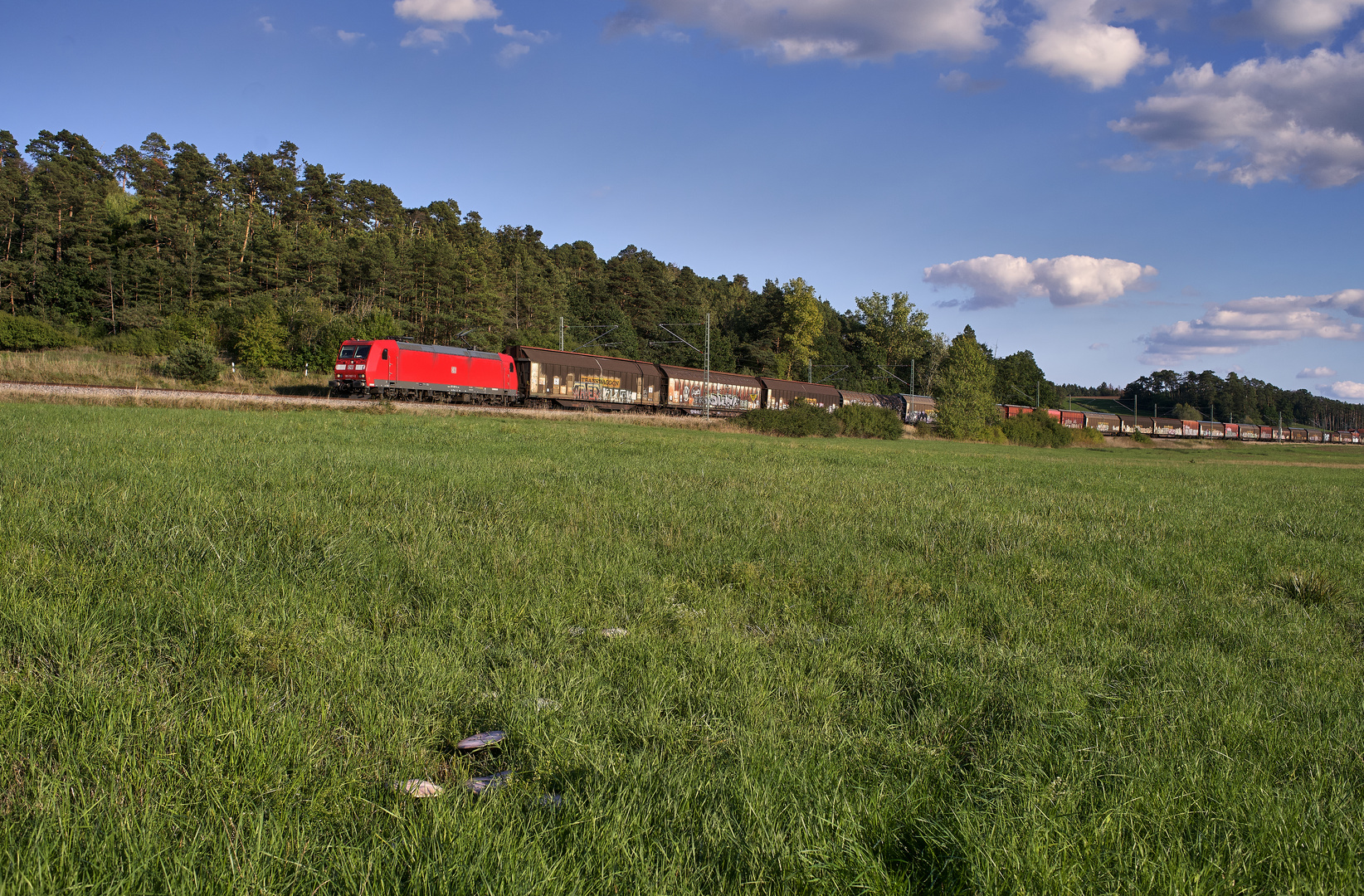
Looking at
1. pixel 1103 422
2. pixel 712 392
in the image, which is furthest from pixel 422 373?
pixel 1103 422

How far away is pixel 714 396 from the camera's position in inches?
2096

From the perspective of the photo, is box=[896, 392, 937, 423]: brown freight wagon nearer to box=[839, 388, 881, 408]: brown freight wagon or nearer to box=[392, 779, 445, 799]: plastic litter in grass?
box=[839, 388, 881, 408]: brown freight wagon

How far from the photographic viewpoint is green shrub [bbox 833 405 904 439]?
5022cm

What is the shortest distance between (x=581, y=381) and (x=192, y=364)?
21.4m

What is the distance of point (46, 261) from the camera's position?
203 feet

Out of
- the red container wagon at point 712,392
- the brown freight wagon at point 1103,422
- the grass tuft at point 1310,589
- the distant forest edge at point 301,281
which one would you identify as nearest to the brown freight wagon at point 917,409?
the distant forest edge at point 301,281

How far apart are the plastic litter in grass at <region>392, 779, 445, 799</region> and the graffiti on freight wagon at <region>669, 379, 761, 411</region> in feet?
154

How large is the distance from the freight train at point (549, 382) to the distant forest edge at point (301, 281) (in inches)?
797

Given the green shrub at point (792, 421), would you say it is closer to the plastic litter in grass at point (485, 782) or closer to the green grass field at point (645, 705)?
the green grass field at point (645, 705)

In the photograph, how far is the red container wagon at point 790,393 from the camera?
57.0 metres

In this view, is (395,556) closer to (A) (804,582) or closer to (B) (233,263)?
(A) (804,582)

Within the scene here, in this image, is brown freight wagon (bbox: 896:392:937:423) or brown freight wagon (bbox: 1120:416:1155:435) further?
brown freight wagon (bbox: 1120:416:1155:435)

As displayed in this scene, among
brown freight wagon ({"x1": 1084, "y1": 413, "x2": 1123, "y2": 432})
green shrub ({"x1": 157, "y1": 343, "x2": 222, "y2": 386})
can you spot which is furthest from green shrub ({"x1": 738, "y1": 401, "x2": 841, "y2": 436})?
brown freight wagon ({"x1": 1084, "y1": 413, "x2": 1123, "y2": 432})

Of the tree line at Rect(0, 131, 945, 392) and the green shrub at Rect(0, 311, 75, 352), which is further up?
the tree line at Rect(0, 131, 945, 392)
